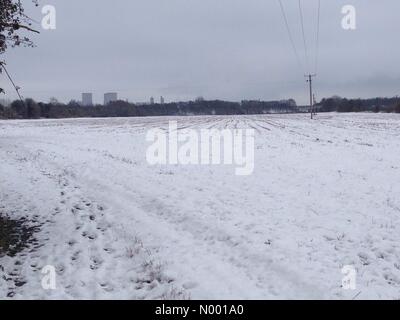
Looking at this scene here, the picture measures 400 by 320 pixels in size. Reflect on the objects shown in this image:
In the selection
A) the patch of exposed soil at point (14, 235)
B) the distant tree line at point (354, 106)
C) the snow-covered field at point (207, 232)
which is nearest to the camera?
the snow-covered field at point (207, 232)

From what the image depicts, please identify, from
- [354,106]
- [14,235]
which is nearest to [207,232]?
[14,235]

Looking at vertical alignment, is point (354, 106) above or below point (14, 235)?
above

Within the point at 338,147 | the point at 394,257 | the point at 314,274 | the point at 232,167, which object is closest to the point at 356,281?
the point at 314,274

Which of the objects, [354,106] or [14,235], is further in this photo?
[354,106]

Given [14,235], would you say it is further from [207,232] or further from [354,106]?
[354,106]

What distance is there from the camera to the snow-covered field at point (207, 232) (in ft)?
23.7

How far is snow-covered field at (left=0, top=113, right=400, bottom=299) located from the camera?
7.23m

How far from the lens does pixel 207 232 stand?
9812 mm

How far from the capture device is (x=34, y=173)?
18141mm

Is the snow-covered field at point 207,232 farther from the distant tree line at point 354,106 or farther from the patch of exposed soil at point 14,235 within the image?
the distant tree line at point 354,106

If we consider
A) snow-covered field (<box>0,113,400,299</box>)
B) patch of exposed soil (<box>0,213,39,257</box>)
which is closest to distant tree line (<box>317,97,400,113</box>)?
snow-covered field (<box>0,113,400,299</box>)

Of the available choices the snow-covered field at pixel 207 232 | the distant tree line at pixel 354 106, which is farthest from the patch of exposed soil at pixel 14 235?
the distant tree line at pixel 354 106

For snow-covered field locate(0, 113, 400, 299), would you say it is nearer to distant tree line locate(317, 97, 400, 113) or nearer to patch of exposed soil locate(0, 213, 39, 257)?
patch of exposed soil locate(0, 213, 39, 257)

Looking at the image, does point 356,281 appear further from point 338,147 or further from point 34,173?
point 338,147
